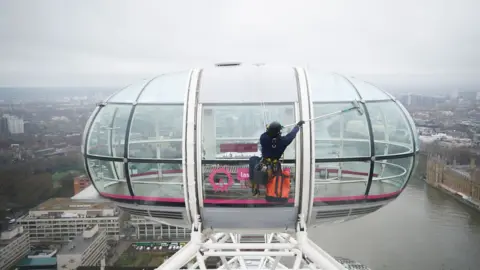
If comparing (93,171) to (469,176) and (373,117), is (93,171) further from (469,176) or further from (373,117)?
(469,176)

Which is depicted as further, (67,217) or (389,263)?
(67,217)

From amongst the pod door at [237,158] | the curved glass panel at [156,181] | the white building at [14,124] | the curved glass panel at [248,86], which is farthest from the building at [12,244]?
the curved glass panel at [248,86]

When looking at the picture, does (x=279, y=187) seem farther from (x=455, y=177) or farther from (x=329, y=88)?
(x=455, y=177)

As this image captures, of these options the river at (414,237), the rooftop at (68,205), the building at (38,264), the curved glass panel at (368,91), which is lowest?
the building at (38,264)

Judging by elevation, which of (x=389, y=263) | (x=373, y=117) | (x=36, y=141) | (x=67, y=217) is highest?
(x=373, y=117)

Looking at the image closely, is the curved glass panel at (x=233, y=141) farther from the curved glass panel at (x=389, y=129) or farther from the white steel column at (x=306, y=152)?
the curved glass panel at (x=389, y=129)

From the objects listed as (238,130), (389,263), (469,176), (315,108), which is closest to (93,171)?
(238,130)
